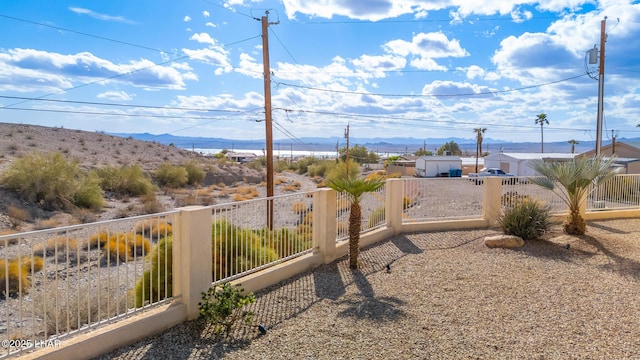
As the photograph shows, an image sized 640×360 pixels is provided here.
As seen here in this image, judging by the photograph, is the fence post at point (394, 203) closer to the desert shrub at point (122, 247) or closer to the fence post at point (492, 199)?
the fence post at point (492, 199)

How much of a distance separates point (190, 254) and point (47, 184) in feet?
80.9

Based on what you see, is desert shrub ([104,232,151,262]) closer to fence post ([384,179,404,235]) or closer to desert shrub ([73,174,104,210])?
fence post ([384,179,404,235])

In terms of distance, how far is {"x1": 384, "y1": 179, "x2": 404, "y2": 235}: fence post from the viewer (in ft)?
34.6

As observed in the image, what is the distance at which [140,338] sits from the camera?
182 inches

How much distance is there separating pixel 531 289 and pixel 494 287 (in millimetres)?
529

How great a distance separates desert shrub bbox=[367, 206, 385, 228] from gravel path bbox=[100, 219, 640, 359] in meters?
1.31

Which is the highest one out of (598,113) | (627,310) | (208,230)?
(598,113)

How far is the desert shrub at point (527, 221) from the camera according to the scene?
32.7 feet

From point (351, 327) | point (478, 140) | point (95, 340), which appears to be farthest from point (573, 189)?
point (478, 140)

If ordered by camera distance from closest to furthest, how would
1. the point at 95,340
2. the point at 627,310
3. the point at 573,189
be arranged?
the point at 95,340 < the point at 627,310 < the point at 573,189

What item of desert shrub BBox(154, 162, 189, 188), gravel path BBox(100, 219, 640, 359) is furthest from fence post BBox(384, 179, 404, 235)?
desert shrub BBox(154, 162, 189, 188)

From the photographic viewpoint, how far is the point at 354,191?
757 cm

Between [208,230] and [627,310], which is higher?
[208,230]

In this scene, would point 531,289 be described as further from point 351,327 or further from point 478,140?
point 478,140
